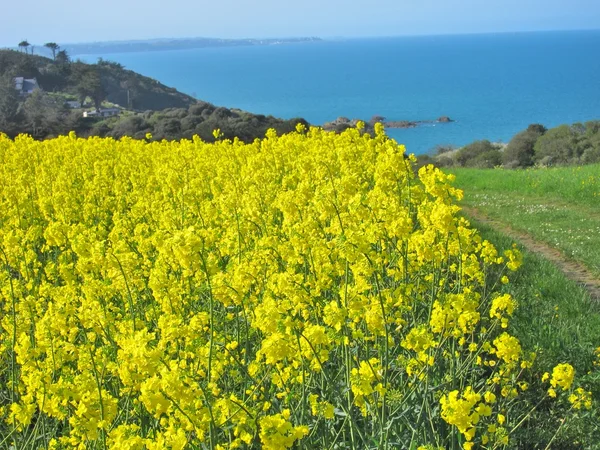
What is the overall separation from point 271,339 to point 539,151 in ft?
98.7

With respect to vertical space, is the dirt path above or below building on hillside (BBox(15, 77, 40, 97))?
below

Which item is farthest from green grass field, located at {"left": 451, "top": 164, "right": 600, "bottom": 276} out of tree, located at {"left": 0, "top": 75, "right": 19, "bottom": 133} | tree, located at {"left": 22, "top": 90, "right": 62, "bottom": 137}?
tree, located at {"left": 0, "top": 75, "right": 19, "bottom": 133}

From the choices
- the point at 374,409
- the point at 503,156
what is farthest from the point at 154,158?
the point at 503,156

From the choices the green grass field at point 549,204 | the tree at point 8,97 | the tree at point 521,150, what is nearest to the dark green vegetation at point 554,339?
the green grass field at point 549,204

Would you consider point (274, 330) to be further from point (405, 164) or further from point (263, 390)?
point (405, 164)

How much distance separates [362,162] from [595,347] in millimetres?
3988

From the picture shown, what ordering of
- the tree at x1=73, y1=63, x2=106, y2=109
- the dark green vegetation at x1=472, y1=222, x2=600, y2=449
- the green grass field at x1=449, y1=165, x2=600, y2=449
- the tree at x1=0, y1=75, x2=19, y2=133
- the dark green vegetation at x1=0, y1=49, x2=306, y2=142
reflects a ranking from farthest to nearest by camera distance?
1. the tree at x1=73, y1=63, x2=106, y2=109
2. the tree at x1=0, y1=75, x2=19, y2=133
3. the dark green vegetation at x1=0, y1=49, x2=306, y2=142
4. the green grass field at x1=449, y1=165, x2=600, y2=449
5. the dark green vegetation at x1=472, y1=222, x2=600, y2=449

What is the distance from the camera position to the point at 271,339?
8.90 ft

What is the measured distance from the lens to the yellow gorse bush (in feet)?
9.14

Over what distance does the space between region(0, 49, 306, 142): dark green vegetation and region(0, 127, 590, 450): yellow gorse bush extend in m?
15.8

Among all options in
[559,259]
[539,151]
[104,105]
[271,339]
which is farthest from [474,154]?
[104,105]

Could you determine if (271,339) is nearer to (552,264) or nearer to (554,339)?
(554,339)

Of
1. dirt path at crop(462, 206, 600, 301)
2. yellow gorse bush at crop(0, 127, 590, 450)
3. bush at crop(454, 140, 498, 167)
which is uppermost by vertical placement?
yellow gorse bush at crop(0, 127, 590, 450)

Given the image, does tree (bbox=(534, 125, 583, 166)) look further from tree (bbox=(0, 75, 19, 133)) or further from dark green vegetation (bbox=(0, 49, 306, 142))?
tree (bbox=(0, 75, 19, 133))
